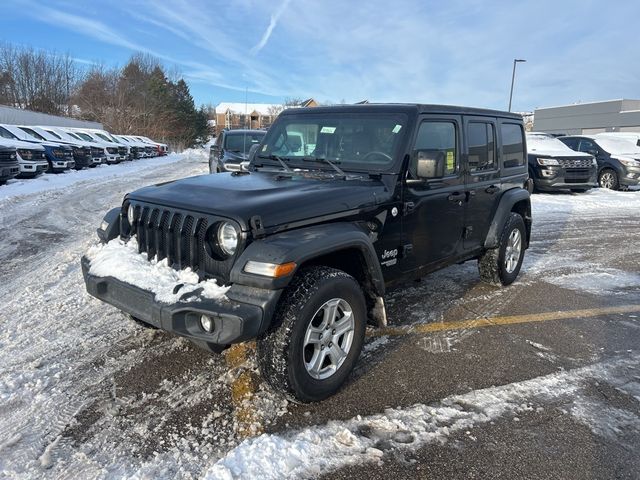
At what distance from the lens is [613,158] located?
50.9ft

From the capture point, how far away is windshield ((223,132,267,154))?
11.7 m

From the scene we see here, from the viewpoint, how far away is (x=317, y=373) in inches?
116

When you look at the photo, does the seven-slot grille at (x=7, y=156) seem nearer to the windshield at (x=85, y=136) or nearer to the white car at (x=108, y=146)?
the white car at (x=108, y=146)

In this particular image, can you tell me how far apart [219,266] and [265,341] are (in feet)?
1.73

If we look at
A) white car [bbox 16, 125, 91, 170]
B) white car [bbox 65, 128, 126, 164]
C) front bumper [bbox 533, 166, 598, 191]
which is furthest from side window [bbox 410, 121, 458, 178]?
white car [bbox 65, 128, 126, 164]

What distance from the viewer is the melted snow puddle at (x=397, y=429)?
2.40 meters

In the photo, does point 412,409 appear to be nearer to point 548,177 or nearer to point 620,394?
point 620,394

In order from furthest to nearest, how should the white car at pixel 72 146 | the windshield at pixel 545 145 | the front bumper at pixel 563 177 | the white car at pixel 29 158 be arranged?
the white car at pixel 72 146 → the white car at pixel 29 158 → the windshield at pixel 545 145 → the front bumper at pixel 563 177

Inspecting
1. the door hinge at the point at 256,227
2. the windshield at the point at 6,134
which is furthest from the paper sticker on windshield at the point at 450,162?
the windshield at the point at 6,134

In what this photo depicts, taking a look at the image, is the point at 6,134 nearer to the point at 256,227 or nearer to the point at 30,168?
the point at 30,168

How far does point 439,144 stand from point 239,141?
8.62 metres

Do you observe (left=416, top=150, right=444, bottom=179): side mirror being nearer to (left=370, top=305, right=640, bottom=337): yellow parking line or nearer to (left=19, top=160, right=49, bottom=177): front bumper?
(left=370, top=305, right=640, bottom=337): yellow parking line

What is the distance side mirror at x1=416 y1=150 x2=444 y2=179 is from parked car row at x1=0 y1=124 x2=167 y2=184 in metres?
12.7

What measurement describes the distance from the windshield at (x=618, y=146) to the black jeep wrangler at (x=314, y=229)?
14.2m
